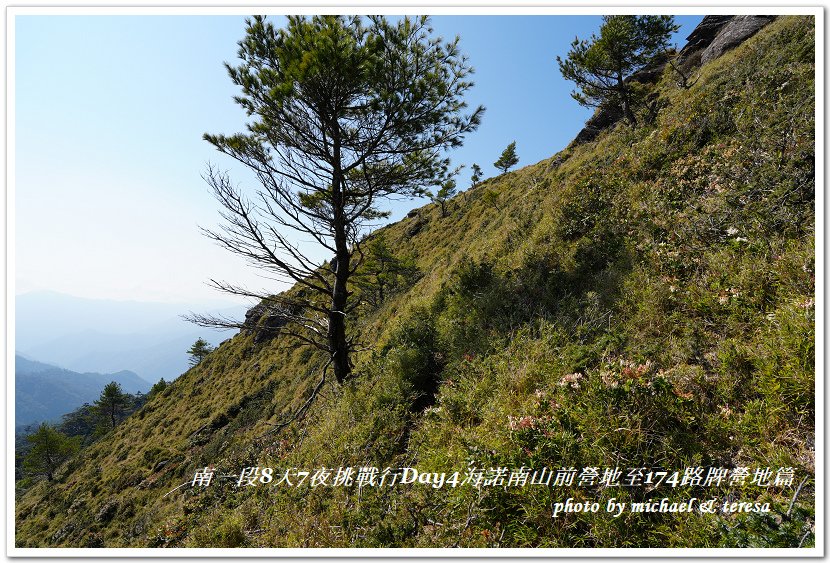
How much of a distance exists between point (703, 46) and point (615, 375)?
1617 inches

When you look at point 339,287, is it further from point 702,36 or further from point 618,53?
point 702,36

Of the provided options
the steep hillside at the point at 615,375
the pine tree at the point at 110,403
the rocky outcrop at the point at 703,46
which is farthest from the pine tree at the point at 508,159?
the pine tree at the point at 110,403

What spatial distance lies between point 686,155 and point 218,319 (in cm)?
1198

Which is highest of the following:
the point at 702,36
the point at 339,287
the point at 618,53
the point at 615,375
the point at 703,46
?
the point at 702,36

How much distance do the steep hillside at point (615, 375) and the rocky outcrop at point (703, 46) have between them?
57.7ft

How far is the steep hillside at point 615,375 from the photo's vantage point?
3.10m

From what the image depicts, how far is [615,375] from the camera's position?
12.5ft

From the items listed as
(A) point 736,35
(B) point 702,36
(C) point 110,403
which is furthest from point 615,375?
(C) point 110,403

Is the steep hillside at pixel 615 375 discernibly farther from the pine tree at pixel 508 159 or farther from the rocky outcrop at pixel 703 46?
the pine tree at pixel 508 159

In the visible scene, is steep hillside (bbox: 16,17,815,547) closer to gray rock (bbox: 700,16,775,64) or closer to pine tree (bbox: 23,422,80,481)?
gray rock (bbox: 700,16,775,64)

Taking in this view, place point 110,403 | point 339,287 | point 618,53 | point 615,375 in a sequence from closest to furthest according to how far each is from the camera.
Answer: point 615,375
point 339,287
point 618,53
point 110,403

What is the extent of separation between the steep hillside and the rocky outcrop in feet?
57.7
